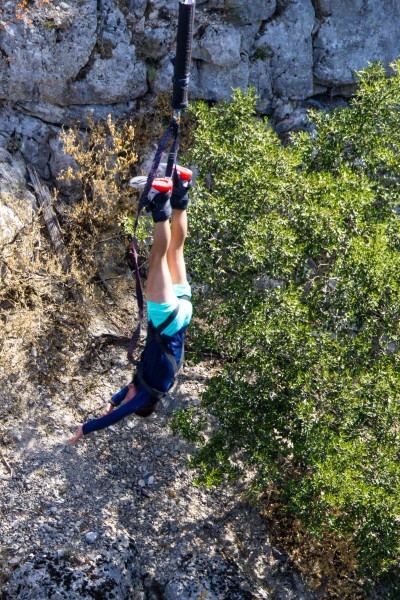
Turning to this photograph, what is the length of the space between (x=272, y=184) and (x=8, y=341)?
4.18 metres

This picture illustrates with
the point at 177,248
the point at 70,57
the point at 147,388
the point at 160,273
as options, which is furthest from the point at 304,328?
the point at 70,57

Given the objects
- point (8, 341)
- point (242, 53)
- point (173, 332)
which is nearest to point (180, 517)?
point (8, 341)

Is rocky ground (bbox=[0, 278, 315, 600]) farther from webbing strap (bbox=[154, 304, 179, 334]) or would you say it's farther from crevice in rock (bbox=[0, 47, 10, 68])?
crevice in rock (bbox=[0, 47, 10, 68])

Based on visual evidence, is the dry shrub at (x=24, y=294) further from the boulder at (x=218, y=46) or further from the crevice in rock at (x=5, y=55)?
the boulder at (x=218, y=46)

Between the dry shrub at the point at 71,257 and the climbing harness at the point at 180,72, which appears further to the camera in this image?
the dry shrub at the point at 71,257

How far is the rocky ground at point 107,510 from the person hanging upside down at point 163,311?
7.06 feet

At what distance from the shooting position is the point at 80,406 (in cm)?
1076

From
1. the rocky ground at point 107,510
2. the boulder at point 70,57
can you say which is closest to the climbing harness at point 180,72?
the rocky ground at point 107,510

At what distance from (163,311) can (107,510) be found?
4107 mm

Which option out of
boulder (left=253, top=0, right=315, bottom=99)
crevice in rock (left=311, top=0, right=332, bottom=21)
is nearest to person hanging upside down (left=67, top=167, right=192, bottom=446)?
boulder (left=253, top=0, right=315, bottom=99)

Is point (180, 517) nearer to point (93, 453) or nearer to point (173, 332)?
point (93, 453)

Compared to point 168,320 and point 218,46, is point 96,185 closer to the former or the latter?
point 218,46

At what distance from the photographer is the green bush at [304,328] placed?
8398mm

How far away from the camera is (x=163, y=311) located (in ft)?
22.0
